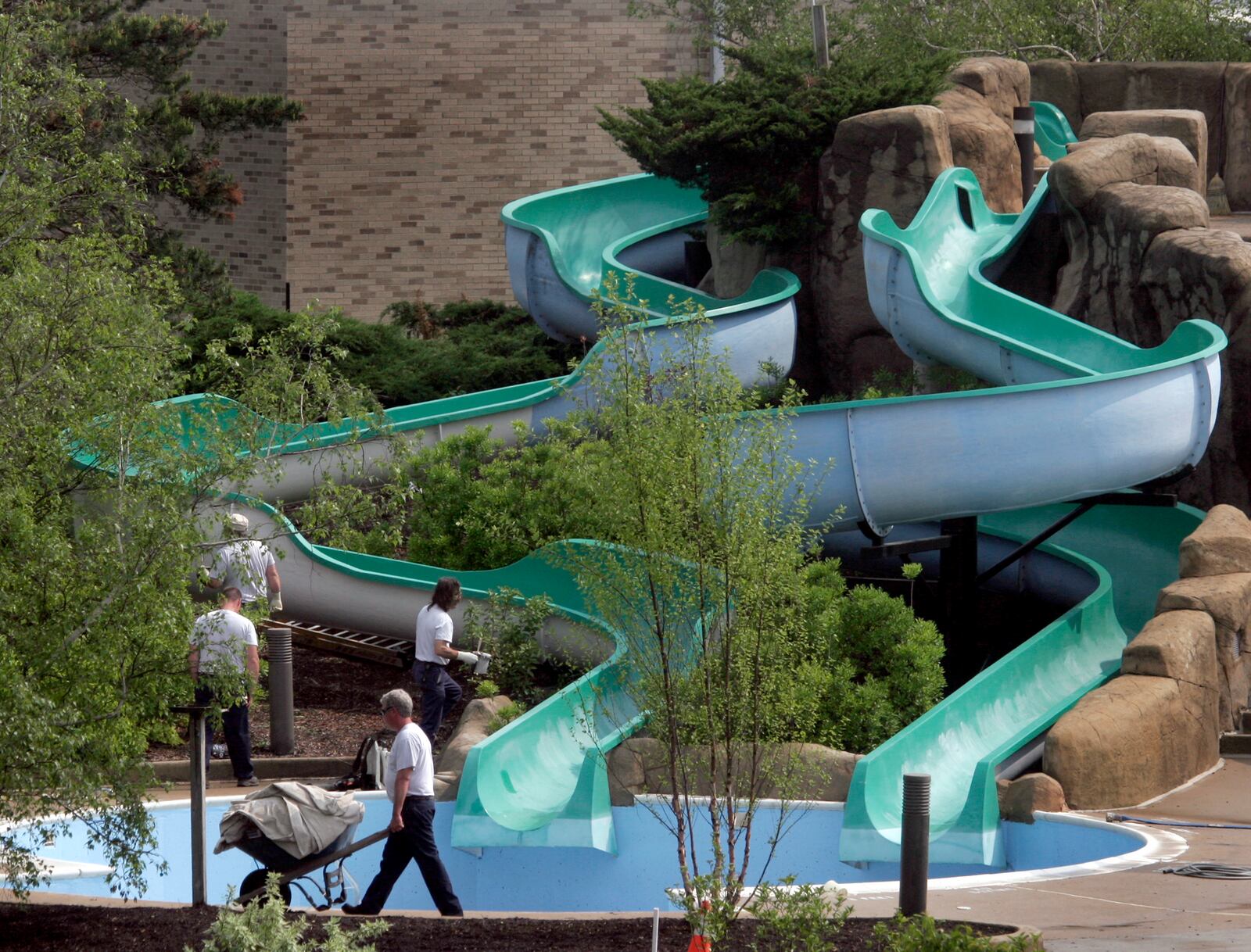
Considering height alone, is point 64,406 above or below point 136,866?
above

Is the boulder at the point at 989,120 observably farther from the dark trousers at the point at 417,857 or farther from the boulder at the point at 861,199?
the dark trousers at the point at 417,857

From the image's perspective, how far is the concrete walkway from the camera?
6.59 m

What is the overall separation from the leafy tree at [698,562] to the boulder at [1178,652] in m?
4.49

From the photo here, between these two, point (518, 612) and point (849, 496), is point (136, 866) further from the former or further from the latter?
point (849, 496)

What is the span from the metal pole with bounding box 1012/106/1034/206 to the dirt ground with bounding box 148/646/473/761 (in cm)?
1046

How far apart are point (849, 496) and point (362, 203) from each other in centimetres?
1594

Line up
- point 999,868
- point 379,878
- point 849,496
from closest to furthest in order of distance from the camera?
point 379,878 < point 999,868 < point 849,496

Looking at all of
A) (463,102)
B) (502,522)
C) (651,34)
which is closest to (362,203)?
(463,102)

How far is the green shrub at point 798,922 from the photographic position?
6.06 metres

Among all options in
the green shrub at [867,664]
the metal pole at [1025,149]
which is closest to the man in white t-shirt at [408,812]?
the green shrub at [867,664]

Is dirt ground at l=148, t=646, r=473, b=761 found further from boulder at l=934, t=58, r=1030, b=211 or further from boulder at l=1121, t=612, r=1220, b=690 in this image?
boulder at l=934, t=58, r=1030, b=211

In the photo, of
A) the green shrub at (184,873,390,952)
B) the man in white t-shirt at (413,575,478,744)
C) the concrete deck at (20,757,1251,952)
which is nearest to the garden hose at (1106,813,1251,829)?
the concrete deck at (20,757,1251,952)

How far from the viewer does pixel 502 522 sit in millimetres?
13562

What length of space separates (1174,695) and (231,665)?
661 centimetres
